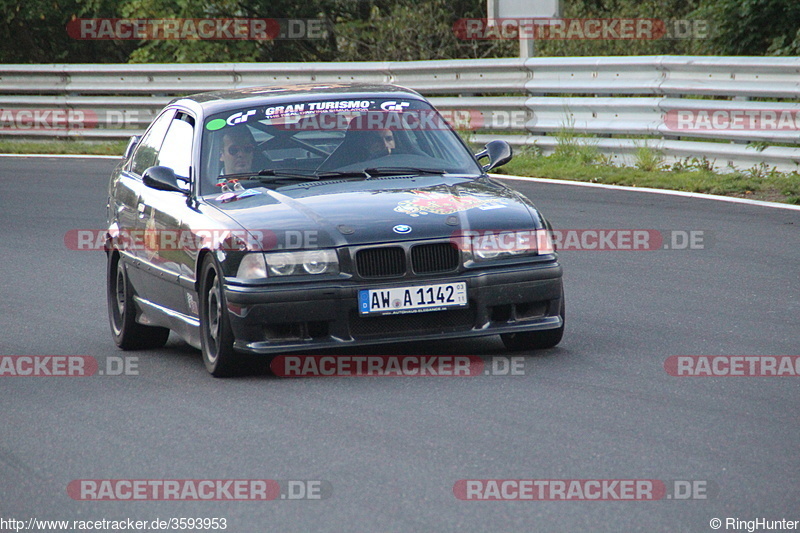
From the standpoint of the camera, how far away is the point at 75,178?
1830 centimetres

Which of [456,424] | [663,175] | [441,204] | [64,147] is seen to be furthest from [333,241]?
[64,147]

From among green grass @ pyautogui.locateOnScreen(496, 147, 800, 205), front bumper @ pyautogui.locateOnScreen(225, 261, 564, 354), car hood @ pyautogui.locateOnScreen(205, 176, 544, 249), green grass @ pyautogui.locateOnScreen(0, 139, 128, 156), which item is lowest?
green grass @ pyautogui.locateOnScreen(0, 139, 128, 156)

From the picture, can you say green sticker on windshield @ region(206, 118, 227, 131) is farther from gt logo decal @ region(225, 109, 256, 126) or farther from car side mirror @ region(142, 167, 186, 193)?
car side mirror @ region(142, 167, 186, 193)

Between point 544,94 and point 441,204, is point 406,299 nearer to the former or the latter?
point 441,204

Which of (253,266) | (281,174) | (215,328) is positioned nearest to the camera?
(253,266)

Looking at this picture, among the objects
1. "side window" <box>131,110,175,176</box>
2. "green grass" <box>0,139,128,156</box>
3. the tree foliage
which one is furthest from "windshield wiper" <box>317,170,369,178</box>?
the tree foliage

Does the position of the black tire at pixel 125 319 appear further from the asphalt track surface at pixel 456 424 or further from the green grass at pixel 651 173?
→ the green grass at pixel 651 173

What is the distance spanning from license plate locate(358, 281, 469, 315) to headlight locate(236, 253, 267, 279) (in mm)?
489

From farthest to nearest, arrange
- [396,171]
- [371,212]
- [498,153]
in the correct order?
1. [498,153]
2. [396,171]
3. [371,212]

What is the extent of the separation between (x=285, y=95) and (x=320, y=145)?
52 centimetres

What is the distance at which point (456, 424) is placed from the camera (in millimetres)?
5914

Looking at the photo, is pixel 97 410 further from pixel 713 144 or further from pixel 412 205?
pixel 713 144

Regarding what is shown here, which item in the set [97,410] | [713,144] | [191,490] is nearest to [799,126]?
[713,144]

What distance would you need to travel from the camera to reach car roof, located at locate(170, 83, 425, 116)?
830 cm
